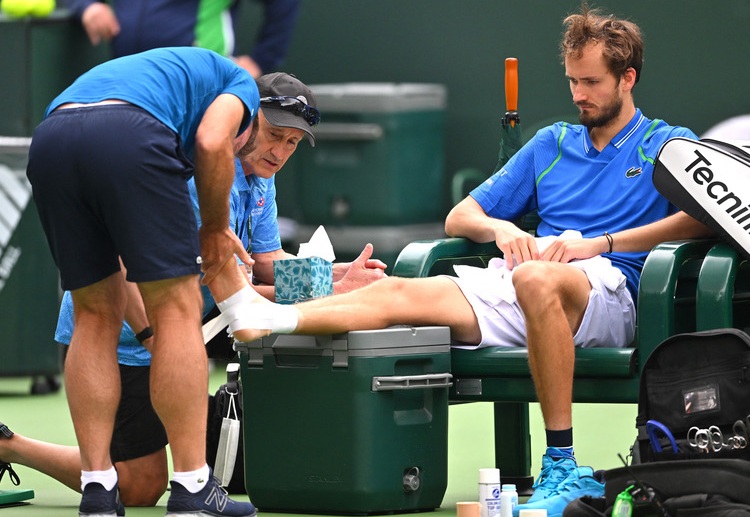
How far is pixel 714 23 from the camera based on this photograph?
8227 mm

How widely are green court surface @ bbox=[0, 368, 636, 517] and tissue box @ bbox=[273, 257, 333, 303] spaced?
0.44 m

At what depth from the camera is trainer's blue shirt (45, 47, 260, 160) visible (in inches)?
151

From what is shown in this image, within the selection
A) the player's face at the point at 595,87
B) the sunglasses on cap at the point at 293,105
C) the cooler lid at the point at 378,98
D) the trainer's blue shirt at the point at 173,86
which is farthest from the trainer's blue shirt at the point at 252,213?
the cooler lid at the point at 378,98

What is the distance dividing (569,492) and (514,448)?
0.76 meters

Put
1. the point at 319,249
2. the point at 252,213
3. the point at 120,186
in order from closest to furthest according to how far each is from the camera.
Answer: the point at 120,186, the point at 319,249, the point at 252,213

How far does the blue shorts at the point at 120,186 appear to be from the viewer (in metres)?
3.73

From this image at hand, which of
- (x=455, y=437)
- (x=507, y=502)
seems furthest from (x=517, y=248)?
(x=455, y=437)

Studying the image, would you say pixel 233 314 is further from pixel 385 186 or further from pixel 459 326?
pixel 385 186

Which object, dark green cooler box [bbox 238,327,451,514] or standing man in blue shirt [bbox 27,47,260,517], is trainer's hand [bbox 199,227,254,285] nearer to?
standing man in blue shirt [bbox 27,47,260,517]

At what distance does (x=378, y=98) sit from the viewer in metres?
8.50

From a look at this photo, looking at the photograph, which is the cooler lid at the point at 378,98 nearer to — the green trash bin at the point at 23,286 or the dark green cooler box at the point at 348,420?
the green trash bin at the point at 23,286

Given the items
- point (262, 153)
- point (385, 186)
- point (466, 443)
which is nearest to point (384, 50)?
point (385, 186)

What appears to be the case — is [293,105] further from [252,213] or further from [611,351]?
[611,351]

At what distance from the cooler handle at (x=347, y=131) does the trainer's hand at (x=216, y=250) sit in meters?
4.57
